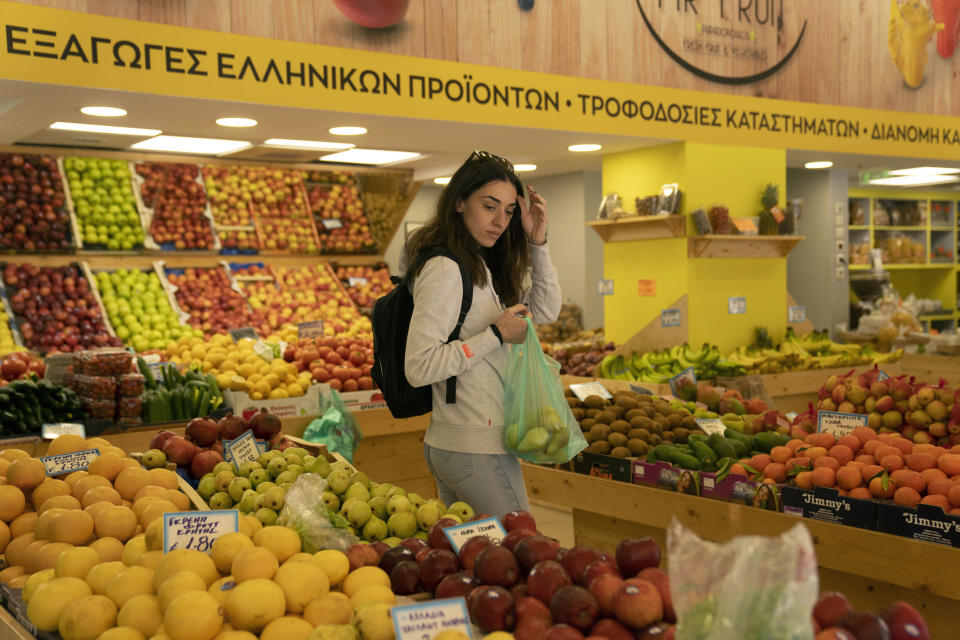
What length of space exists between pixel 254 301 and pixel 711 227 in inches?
142

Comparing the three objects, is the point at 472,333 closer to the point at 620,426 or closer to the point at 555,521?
the point at 620,426

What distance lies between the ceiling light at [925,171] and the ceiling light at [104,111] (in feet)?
24.7

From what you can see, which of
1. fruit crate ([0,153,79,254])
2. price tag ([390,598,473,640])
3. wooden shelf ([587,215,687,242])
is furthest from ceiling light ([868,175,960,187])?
price tag ([390,598,473,640])

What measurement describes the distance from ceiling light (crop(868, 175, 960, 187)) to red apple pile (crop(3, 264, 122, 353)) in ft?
26.7

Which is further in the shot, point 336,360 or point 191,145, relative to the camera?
point 191,145

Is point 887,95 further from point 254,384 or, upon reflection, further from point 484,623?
point 484,623

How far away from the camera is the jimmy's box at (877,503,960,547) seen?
2658 millimetres

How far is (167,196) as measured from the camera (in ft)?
22.5

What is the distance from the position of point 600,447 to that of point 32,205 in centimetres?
457

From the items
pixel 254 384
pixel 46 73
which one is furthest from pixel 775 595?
pixel 254 384

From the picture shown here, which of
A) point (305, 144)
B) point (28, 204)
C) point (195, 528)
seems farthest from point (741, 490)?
point (28, 204)

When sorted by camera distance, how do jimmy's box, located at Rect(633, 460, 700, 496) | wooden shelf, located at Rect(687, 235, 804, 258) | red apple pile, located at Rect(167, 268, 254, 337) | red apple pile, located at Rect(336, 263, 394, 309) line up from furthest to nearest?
1. red apple pile, located at Rect(336, 263, 394, 309)
2. wooden shelf, located at Rect(687, 235, 804, 258)
3. red apple pile, located at Rect(167, 268, 254, 337)
4. jimmy's box, located at Rect(633, 460, 700, 496)

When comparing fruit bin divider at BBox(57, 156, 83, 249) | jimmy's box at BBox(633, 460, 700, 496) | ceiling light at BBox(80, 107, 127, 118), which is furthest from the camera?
fruit bin divider at BBox(57, 156, 83, 249)

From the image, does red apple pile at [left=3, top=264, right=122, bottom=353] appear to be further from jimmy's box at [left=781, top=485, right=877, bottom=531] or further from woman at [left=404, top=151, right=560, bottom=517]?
jimmy's box at [left=781, top=485, right=877, bottom=531]
